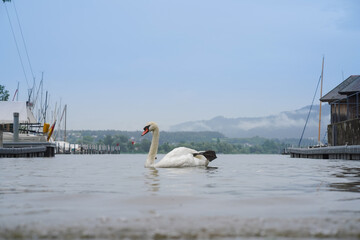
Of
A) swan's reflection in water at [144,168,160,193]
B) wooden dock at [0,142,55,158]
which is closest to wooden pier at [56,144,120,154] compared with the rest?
wooden dock at [0,142,55,158]

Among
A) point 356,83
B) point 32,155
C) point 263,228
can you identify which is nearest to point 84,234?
point 263,228

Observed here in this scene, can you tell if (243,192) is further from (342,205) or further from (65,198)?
(65,198)

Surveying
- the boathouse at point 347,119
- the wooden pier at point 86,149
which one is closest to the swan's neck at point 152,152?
the boathouse at point 347,119

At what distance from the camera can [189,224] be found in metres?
4.18

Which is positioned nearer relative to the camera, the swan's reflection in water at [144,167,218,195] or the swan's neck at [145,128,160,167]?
the swan's reflection in water at [144,167,218,195]

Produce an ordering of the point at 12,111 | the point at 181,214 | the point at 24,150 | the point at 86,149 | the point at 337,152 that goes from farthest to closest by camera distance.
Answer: the point at 86,149
the point at 12,111
the point at 24,150
the point at 337,152
the point at 181,214

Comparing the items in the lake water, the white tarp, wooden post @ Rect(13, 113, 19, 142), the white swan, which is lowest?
the lake water

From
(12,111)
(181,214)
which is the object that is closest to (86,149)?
(12,111)

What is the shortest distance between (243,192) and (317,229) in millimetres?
3441

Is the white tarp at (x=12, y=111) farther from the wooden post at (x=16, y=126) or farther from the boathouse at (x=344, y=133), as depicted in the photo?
the boathouse at (x=344, y=133)

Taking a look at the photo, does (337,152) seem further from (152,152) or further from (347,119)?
(152,152)

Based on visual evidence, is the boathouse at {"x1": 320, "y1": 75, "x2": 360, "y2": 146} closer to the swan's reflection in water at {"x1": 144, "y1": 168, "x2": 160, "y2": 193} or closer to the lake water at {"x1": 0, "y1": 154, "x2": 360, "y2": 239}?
the swan's reflection in water at {"x1": 144, "y1": 168, "x2": 160, "y2": 193}

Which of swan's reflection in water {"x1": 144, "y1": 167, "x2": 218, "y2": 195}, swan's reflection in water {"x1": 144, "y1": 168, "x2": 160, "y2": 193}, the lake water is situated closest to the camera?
the lake water

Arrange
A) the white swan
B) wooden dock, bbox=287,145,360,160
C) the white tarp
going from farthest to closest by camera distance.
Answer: the white tarp < wooden dock, bbox=287,145,360,160 < the white swan
